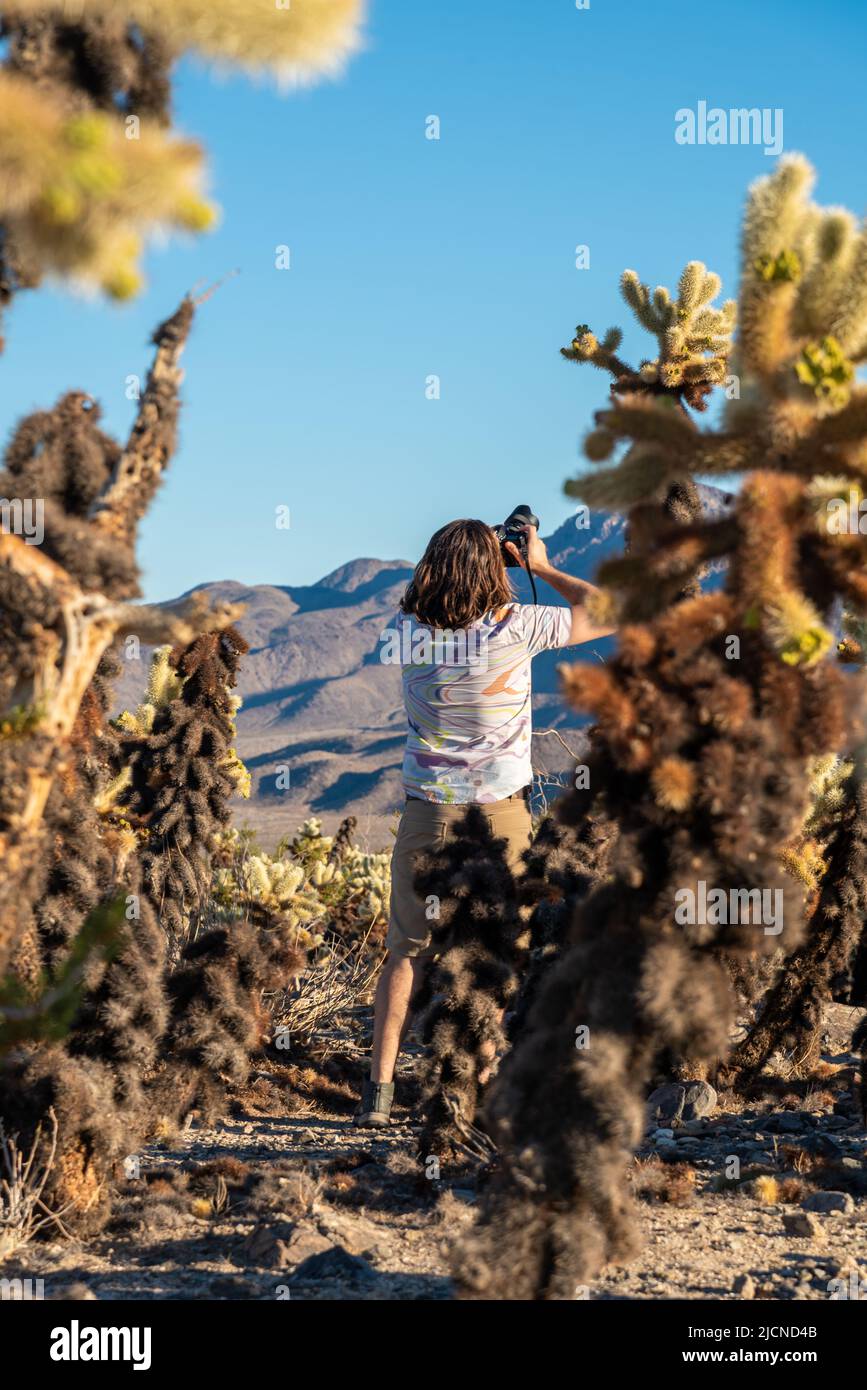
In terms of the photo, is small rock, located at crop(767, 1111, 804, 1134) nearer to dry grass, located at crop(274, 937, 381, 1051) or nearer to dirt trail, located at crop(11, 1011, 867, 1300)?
dirt trail, located at crop(11, 1011, 867, 1300)

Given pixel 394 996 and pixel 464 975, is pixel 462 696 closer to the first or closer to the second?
pixel 464 975

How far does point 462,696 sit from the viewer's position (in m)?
5.28

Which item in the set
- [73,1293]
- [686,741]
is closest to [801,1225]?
[686,741]

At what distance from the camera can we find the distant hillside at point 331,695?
6297 centimetres

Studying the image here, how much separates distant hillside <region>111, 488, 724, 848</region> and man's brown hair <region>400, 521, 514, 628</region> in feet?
60.7

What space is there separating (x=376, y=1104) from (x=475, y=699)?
2.00m

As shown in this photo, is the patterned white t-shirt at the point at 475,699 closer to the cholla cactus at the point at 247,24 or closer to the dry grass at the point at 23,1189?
the dry grass at the point at 23,1189

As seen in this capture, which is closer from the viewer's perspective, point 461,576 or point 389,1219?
point 389,1219

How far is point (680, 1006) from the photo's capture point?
10.4ft

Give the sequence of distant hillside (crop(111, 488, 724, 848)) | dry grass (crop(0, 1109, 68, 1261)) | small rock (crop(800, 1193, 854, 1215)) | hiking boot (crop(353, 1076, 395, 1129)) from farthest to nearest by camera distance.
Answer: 1. distant hillside (crop(111, 488, 724, 848))
2. hiking boot (crop(353, 1076, 395, 1129))
3. small rock (crop(800, 1193, 854, 1215))
4. dry grass (crop(0, 1109, 68, 1261))

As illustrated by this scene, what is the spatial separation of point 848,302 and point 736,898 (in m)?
1.60

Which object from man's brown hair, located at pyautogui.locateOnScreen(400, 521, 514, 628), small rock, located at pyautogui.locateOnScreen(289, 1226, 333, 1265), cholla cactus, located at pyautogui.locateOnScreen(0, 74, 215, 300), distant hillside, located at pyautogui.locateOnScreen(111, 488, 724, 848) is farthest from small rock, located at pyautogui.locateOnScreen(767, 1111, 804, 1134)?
distant hillside, located at pyautogui.locateOnScreen(111, 488, 724, 848)

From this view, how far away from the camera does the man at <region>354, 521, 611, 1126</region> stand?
5.23 meters
